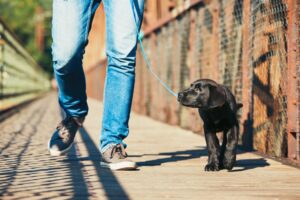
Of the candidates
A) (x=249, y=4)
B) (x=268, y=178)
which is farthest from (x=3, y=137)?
(x=268, y=178)

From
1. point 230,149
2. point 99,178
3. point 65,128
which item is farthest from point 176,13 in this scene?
point 99,178

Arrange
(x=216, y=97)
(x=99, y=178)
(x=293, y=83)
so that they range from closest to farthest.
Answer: (x=99, y=178) → (x=216, y=97) → (x=293, y=83)

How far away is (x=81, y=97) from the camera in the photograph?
170 inches

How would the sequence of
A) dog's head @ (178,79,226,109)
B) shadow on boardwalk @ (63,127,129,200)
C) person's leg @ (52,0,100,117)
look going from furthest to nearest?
person's leg @ (52,0,100,117), dog's head @ (178,79,226,109), shadow on boardwalk @ (63,127,129,200)

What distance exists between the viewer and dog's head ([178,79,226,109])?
12.3 ft

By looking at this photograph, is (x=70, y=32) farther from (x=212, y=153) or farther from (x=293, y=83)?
(x=293, y=83)

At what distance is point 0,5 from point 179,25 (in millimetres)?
60532

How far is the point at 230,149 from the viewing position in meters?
3.77

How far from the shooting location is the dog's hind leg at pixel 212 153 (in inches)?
148

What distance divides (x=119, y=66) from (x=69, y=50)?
1.07ft

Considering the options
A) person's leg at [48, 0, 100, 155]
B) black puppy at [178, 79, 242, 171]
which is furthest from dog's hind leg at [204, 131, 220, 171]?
person's leg at [48, 0, 100, 155]

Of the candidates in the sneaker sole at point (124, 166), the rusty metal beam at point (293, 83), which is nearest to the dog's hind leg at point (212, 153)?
the sneaker sole at point (124, 166)

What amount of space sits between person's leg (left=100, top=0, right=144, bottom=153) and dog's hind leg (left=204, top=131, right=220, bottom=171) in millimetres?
480

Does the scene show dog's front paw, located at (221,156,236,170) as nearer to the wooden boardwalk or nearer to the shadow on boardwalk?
the wooden boardwalk
